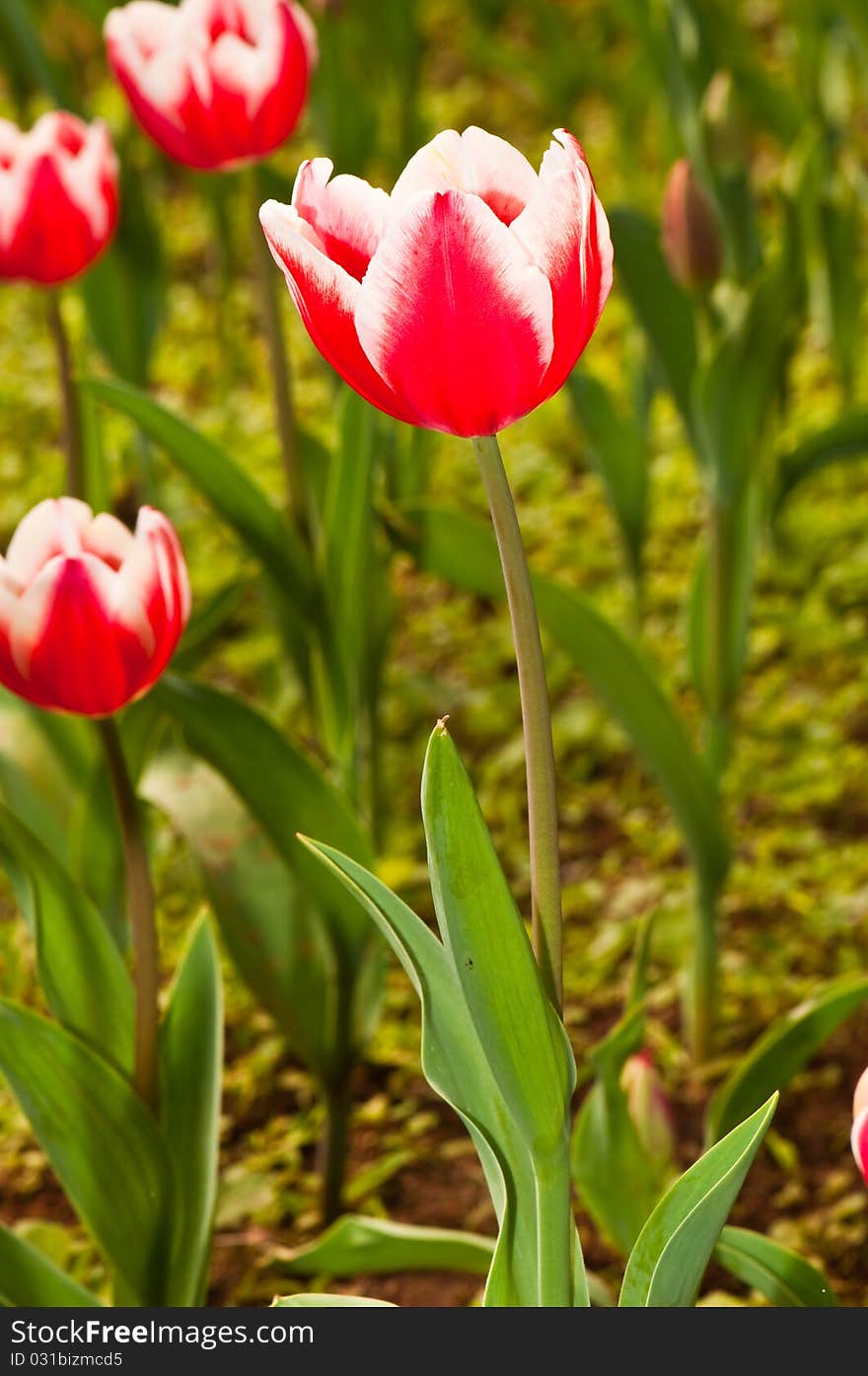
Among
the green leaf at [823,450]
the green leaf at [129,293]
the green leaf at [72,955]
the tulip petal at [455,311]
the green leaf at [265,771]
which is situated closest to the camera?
the tulip petal at [455,311]

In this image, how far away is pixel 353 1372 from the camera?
641mm

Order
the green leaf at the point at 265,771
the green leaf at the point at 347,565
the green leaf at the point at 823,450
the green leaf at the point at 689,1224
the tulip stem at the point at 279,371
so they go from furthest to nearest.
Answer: the green leaf at the point at 823,450 → the tulip stem at the point at 279,371 → the green leaf at the point at 347,565 → the green leaf at the point at 265,771 → the green leaf at the point at 689,1224

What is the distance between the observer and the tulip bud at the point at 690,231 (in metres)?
1.31

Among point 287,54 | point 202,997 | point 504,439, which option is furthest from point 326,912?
point 504,439

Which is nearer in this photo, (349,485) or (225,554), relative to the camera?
(349,485)

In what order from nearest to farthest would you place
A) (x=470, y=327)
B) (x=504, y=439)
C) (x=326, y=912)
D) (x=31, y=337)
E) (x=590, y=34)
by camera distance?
(x=470, y=327), (x=326, y=912), (x=504, y=439), (x=31, y=337), (x=590, y=34)

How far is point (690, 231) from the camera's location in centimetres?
131

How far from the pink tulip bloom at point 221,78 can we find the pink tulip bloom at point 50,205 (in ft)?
0.23

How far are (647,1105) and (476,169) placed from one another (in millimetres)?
608

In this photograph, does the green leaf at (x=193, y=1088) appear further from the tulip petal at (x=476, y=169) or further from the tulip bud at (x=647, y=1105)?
the tulip petal at (x=476, y=169)

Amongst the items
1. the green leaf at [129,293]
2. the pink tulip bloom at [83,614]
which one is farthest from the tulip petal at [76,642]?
the green leaf at [129,293]

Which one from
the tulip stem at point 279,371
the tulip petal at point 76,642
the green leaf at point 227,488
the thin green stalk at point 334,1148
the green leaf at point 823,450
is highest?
the green leaf at point 823,450

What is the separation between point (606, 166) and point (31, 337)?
1.06 metres

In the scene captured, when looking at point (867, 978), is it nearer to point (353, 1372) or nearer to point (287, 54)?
point (353, 1372)
